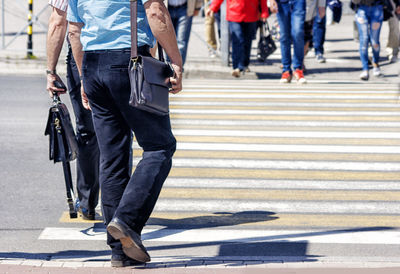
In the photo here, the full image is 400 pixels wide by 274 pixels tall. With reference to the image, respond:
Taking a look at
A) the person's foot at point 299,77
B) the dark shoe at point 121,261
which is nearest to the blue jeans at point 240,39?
the person's foot at point 299,77

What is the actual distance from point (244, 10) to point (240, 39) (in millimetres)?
429

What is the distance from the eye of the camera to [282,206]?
20.9 feet

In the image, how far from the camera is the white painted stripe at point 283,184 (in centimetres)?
688

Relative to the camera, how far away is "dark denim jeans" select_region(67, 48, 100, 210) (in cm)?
579

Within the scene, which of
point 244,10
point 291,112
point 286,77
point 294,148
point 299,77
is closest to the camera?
point 294,148

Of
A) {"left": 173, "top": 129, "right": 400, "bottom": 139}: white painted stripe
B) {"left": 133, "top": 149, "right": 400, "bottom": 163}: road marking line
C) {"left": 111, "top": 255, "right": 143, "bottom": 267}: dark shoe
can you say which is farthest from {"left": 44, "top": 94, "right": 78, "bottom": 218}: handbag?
{"left": 173, "top": 129, "right": 400, "bottom": 139}: white painted stripe

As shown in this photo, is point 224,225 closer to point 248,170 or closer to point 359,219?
point 359,219

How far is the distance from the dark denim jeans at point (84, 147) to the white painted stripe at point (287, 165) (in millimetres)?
1681

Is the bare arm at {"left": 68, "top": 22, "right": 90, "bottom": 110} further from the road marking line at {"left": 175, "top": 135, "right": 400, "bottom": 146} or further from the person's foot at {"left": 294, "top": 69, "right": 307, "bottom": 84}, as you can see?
the person's foot at {"left": 294, "top": 69, "right": 307, "bottom": 84}

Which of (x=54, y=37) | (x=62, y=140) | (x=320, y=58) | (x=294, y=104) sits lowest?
(x=320, y=58)

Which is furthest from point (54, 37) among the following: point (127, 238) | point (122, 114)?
point (127, 238)

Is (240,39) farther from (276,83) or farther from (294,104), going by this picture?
(294,104)

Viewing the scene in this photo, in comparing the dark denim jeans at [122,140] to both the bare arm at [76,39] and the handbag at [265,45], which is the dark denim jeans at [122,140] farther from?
the handbag at [265,45]

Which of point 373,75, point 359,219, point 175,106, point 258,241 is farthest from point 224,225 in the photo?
point 373,75
